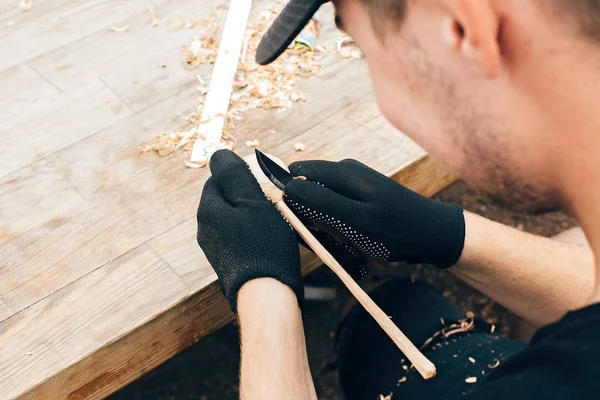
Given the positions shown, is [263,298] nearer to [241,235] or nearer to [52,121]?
[241,235]

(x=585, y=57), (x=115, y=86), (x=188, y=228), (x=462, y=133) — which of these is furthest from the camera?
(x=115, y=86)

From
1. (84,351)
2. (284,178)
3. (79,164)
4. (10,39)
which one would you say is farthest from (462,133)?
(10,39)

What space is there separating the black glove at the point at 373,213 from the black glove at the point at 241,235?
0.18 ft

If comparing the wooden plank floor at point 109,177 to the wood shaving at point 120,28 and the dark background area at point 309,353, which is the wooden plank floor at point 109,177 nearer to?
the wood shaving at point 120,28

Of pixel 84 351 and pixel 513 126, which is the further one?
pixel 84 351

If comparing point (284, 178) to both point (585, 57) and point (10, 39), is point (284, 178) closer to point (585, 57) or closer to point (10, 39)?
point (585, 57)

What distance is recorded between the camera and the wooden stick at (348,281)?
70cm

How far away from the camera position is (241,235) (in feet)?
2.56

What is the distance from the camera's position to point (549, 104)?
1.64 ft

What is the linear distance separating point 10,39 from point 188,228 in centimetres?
57

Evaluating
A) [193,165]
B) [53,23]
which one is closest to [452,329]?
[193,165]

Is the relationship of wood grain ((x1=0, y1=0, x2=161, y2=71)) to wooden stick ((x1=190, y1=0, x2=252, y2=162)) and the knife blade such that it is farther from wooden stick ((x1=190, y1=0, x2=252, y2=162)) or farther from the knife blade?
the knife blade

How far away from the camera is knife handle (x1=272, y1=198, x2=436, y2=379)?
0.70 m

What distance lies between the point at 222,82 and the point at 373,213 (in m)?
0.38
